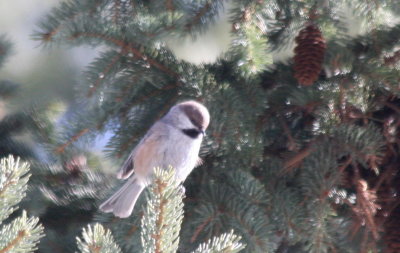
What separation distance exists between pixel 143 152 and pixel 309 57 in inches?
31.4

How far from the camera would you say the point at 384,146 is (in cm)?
223

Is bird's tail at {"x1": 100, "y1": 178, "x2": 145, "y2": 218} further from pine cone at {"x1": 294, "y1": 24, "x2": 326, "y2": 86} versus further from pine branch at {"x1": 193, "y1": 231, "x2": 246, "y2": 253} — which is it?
pine branch at {"x1": 193, "y1": 231, "x2": 246, "y2": 253}

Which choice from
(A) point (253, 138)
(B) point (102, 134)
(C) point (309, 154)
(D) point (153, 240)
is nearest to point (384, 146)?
(C) point (309, 154)

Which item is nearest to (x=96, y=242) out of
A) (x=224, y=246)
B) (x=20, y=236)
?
(x=20, y=236)

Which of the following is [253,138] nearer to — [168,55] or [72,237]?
[168,55]

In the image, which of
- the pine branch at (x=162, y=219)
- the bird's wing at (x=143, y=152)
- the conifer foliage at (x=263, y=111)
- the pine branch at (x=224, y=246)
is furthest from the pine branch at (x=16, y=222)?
the bird's wing at (x=143, y=152)

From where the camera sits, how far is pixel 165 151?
2666 millimetres

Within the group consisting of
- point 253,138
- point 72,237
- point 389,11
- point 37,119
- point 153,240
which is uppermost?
point 389,11

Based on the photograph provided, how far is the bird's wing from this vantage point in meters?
2.37

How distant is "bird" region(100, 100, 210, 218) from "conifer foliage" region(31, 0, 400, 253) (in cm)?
4

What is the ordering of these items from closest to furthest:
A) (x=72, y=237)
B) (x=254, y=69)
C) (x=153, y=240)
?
(x=153, y=240), (x=254, y=69), (x=72, y=237)

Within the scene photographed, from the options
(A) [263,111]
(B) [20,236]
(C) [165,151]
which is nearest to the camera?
(B) [20,236]

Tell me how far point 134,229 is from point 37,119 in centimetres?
87

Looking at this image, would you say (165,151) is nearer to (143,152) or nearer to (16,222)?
(143,152)
